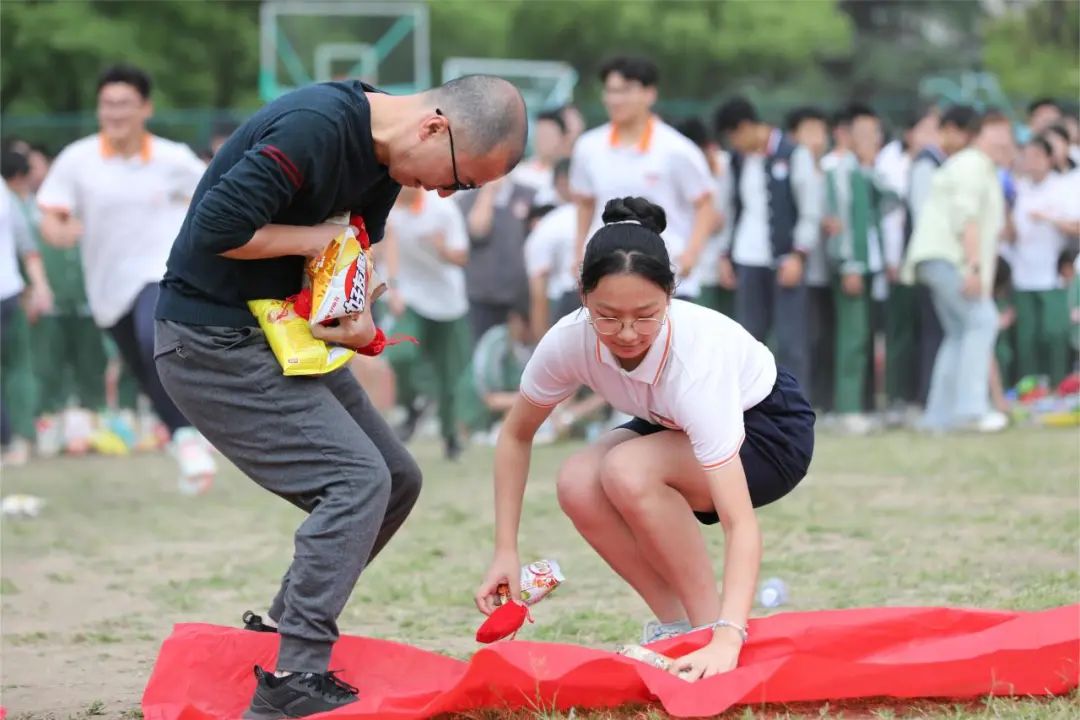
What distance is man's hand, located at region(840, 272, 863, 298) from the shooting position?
34.7 ft

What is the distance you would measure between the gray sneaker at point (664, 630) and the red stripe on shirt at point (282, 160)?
5.30 ft

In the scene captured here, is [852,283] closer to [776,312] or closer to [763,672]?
[776,312]

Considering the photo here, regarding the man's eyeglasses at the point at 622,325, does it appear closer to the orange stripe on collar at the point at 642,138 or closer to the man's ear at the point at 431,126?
the man's ear at the point at 431,126

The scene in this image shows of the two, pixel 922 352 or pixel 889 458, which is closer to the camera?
pixel 889 458

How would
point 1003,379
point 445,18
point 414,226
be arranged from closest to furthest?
point 414,226, point 1003,379, point 445,18

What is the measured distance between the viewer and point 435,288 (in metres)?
9.90

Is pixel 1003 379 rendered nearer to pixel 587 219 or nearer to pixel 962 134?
pixel 962 134

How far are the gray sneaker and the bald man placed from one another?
854 millimetres

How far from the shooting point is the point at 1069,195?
10.7 metres

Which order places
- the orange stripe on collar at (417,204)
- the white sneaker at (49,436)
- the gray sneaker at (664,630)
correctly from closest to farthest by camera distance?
the gray sneaker at (664,630), the orange stripe on collar at (417,204), the white sneaker at (49,436)

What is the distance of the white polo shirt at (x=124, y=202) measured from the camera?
8.21 meters

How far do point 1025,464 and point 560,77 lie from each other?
1921cm

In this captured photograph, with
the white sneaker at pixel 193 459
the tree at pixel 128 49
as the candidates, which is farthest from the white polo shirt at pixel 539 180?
the tree at pixel 128 49

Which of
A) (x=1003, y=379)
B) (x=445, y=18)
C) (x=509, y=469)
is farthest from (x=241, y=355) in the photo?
(x=445, y=18)
